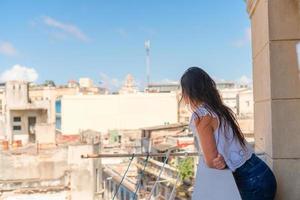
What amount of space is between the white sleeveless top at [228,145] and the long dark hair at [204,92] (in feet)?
0.10

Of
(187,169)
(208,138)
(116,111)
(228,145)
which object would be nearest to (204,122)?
(208,138)

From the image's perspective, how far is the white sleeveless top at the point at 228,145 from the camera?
268 cm

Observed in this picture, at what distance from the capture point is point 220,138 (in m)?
2.70

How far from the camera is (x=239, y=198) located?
2758mm

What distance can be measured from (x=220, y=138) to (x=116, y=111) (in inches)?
1832

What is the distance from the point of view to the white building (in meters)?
48.1

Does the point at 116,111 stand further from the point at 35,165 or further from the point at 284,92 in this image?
the point at 284,92

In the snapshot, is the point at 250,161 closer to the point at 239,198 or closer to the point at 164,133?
the point at 239,198

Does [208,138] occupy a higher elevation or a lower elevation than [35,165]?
higher

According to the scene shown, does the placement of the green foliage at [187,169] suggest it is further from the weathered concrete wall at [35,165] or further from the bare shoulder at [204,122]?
the weathered concrete wall at [35,165]

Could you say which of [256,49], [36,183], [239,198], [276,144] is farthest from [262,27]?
[36,183]

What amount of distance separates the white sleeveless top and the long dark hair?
3 cm

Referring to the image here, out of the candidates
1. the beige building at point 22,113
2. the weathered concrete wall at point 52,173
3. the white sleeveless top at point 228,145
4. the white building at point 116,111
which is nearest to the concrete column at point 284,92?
the white sleeveless top at point 228,145

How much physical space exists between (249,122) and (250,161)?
70.5 ft
